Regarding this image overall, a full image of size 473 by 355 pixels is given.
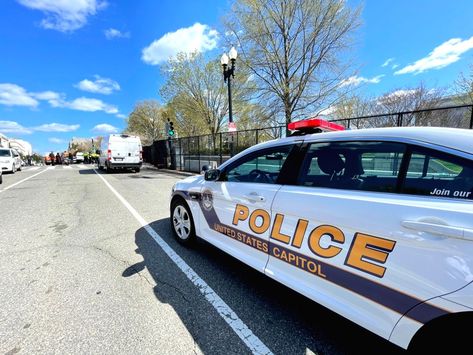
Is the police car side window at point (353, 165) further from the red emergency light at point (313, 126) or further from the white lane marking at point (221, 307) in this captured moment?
the white lane marking at point (221, 307)

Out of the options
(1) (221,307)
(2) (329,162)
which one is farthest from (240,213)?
(2) (329,162)

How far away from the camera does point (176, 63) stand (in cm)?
2597

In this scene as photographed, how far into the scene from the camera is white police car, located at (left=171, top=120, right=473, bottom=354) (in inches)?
55.6

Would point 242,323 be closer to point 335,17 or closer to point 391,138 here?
point 391,138

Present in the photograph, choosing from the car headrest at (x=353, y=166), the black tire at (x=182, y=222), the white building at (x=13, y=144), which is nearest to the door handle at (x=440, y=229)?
the car headrest at (x=353, y=166)

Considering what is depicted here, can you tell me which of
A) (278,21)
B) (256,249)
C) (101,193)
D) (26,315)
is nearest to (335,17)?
(278,21)

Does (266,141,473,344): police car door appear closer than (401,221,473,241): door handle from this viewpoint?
No

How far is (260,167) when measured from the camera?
302 centimetres

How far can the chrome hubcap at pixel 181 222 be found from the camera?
3.97 meters

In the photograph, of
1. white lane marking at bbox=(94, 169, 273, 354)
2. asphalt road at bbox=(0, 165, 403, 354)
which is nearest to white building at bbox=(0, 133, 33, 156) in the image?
asphalt road at bbox=(0, 165, 403, 354)

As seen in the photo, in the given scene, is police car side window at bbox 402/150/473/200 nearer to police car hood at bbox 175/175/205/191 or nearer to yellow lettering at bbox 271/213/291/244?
yellow lettering at bbox 271/213/291/244

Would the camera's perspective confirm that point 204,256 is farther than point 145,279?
Yes

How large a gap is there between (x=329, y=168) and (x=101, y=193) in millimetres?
9014

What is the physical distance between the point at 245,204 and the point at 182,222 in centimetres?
170
